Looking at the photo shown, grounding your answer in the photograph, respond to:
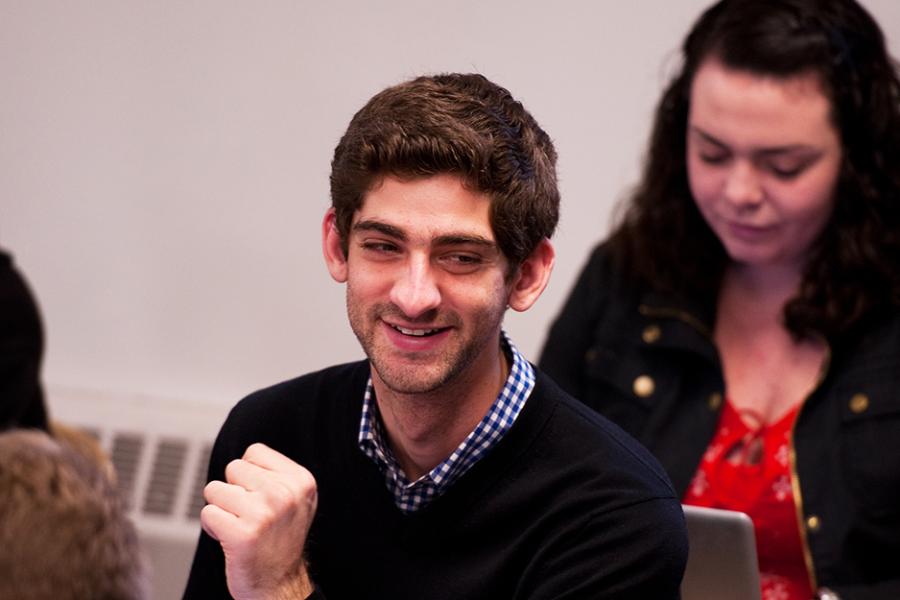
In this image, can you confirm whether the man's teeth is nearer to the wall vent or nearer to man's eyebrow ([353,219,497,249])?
man's eyebrow ([353,219,497,249])

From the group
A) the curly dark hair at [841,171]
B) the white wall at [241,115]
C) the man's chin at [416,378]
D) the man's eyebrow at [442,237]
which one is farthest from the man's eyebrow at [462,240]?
the white wall at [241,115]

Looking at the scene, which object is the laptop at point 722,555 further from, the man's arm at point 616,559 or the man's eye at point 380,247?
the man's eye at point 380,247

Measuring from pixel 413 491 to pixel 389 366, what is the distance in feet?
0.52

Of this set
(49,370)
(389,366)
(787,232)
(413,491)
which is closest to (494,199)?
(389,366)

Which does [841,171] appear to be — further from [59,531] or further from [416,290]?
[59,531]

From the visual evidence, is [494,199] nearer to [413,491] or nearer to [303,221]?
[413,491]

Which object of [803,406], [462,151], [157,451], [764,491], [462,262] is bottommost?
[157,451]

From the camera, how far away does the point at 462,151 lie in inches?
56.4

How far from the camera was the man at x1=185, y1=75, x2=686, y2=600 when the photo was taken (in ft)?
4.68

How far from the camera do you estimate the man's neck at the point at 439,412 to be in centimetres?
151

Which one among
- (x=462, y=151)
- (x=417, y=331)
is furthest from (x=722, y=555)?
(x=462, y=151)

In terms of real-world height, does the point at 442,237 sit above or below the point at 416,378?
above

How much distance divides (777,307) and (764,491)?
0.35m

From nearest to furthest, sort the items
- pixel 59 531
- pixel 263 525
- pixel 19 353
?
1. pixel 59 531
2. pixel 263 525
3. pixel 19 353
